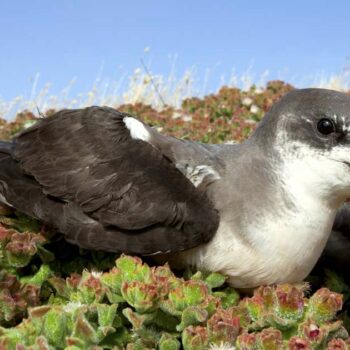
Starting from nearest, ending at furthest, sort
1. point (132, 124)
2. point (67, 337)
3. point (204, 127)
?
point (67, 337) < point (132, 124) < point (204, 127)

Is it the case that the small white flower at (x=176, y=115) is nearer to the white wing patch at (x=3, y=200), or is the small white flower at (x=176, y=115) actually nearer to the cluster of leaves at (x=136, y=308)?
the white wing patch at (x=3, y=200)

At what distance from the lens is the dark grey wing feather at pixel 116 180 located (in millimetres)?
A: 2410

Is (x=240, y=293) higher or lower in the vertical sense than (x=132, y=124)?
lower

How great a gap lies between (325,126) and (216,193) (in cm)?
48

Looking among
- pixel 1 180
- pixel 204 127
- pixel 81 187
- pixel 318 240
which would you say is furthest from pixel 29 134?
pixel 204 127

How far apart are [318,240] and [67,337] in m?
1.06

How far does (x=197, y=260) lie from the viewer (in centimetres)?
251

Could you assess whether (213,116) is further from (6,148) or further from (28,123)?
(6,148)

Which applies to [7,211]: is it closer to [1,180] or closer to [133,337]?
[1,180]

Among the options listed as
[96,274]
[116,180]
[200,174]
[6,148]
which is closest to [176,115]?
[6,148]

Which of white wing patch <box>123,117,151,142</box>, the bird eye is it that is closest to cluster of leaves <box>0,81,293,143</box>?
white wing patch <box>123,117,151,142</box>

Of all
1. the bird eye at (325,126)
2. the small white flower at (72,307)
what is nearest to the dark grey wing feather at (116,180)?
the small white flower at (72,307)

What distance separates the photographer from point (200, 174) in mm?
2576

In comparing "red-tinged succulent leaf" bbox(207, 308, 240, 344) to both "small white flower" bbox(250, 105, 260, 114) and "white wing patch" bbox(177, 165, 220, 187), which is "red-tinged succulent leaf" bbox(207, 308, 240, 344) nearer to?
"white wing patch" bbox(177, 165, 220, 187)
